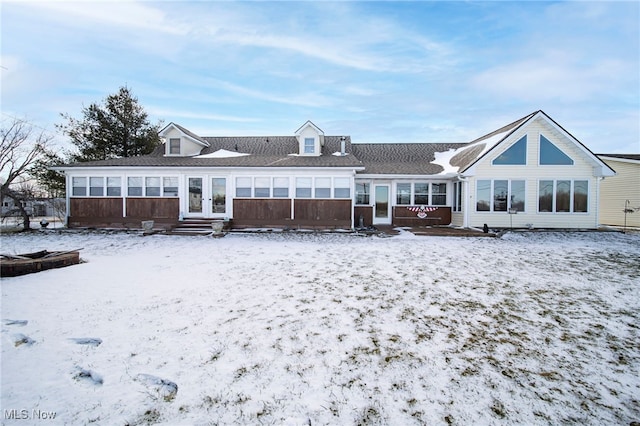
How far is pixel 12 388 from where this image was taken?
2479mm

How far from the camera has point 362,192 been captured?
53.6ft

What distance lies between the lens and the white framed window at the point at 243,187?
47.3 ft

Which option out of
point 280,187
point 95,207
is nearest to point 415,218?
point 280,187

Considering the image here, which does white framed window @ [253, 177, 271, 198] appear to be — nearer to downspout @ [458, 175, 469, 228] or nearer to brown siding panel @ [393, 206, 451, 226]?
brown siding panel @ [393, 206, 451, 226]

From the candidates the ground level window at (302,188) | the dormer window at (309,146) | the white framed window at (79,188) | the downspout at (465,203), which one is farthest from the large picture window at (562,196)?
the white framed window at (79,188)

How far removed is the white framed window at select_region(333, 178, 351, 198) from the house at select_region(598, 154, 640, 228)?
17.3m

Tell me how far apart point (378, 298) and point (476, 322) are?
1.52 meters

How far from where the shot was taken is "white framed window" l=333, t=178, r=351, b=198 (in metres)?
14.2

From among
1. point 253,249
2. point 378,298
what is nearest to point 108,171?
point 253,249

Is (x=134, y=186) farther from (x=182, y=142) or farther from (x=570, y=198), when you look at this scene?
(x=570, y=198)

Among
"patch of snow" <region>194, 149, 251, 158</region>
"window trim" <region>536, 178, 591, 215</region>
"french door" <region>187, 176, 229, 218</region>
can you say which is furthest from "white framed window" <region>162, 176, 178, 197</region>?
"window trim" <region>536, 178, 591, 215</region>

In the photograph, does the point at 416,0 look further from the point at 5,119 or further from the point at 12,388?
the point at 5,119

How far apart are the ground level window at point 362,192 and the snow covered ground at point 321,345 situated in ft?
32.1

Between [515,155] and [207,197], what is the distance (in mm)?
16664
